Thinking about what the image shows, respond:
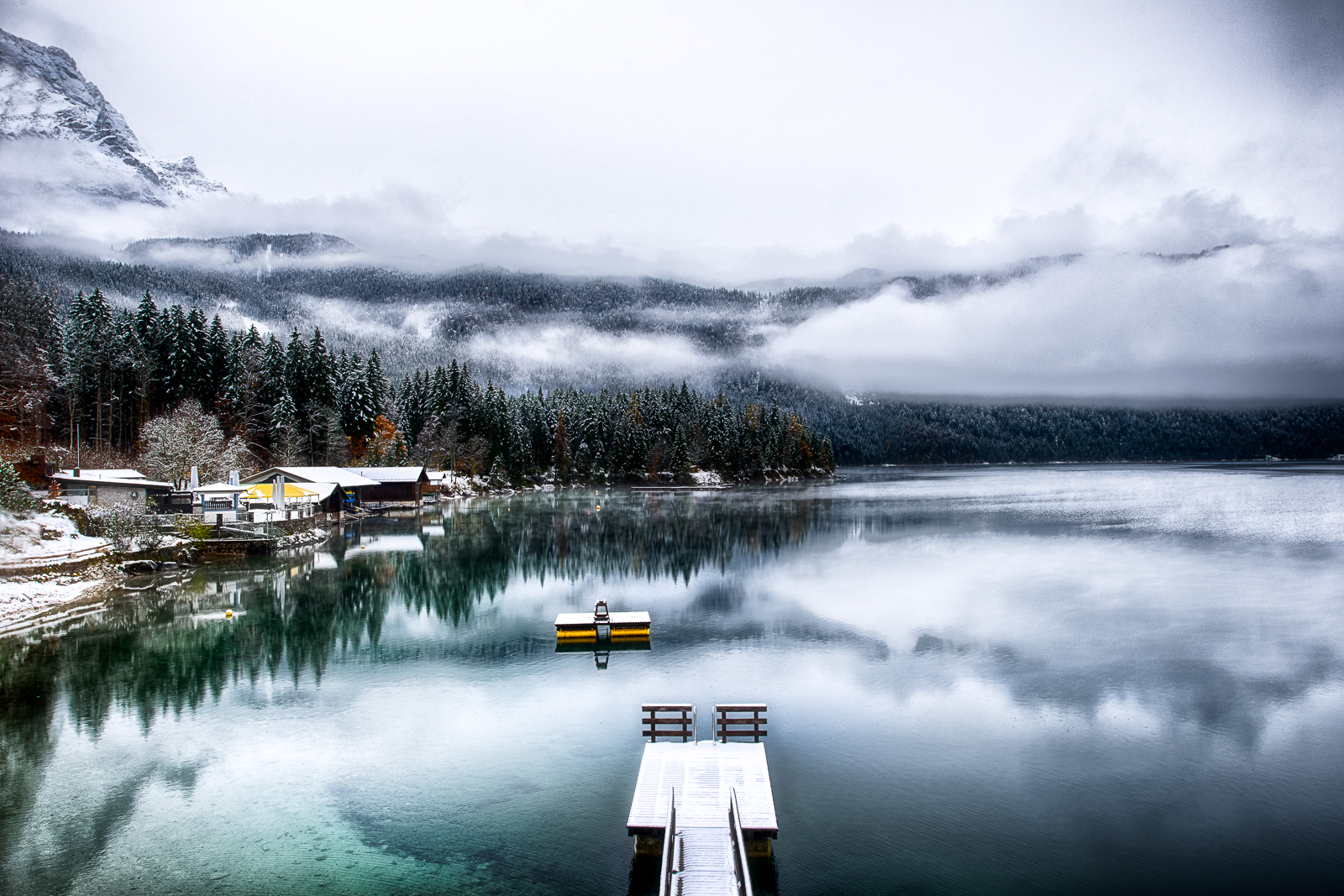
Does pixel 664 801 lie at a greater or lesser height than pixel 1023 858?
greater

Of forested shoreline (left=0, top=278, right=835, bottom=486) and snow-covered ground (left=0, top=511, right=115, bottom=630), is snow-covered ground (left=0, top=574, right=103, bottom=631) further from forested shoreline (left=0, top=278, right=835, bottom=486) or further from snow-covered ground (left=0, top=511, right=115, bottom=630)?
forested shoreline (left=0, top=278, right=835, bottom=486)

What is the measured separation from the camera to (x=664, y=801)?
43.8ft

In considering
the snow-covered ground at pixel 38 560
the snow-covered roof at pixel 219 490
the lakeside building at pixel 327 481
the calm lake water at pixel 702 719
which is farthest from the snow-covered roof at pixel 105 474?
the calm lake water at pixel 702 719

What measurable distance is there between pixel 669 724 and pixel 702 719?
1.59m

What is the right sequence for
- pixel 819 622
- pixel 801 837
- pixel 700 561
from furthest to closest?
1. pixel 700 561
2. pixel 819 622
3. pixel 801 837

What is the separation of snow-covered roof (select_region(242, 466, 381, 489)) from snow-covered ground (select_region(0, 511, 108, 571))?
64.7 feet

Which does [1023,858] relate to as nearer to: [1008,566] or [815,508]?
[1008,566]

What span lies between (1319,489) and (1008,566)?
8094cm

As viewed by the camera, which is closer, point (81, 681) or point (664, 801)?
point (664, 801)

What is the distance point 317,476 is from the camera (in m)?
63.4

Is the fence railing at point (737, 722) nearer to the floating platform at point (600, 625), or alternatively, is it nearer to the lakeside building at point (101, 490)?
the floating platform at point (600, 625)

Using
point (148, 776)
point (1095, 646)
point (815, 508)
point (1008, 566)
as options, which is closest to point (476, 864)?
point (148, 776)

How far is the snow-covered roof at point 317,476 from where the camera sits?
59.8m

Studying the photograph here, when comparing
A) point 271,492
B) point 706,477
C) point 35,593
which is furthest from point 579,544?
point 706,477
